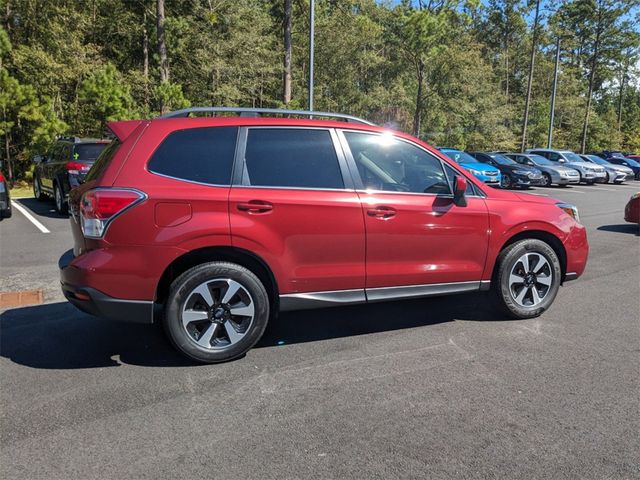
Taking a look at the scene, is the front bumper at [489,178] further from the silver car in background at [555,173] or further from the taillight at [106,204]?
the taillight at [106,204]

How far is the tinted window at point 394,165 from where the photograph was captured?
4.28 m

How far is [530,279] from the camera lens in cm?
489

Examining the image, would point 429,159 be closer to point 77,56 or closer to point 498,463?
point 498,463

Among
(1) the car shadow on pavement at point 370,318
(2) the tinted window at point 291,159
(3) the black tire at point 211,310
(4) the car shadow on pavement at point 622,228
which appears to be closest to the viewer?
(3) the black tire at point 211,310

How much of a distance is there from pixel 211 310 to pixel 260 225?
0.73 meters

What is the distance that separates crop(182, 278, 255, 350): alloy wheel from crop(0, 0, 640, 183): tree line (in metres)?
16.3

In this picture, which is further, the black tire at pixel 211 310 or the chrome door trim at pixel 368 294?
the chrome door trim at pixel 368 294

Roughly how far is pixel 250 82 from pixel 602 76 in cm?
4814

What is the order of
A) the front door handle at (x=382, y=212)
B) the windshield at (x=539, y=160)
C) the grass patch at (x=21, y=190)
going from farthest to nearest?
the windshield at (x=539, y=160) → the grass patch at (x=21, y=190) → the front door handle at (x=382, y=212)

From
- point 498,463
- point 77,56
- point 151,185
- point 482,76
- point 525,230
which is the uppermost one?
point 482,76

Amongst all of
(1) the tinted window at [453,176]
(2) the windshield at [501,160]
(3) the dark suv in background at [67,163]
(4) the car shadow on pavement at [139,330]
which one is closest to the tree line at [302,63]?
(3) the dark suv in background at [67,163]

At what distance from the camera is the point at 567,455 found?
9.05 feet

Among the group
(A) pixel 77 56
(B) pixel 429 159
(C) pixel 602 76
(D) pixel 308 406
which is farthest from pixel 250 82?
(C) pixel 602 76

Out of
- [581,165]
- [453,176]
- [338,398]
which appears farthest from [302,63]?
[338,398]
